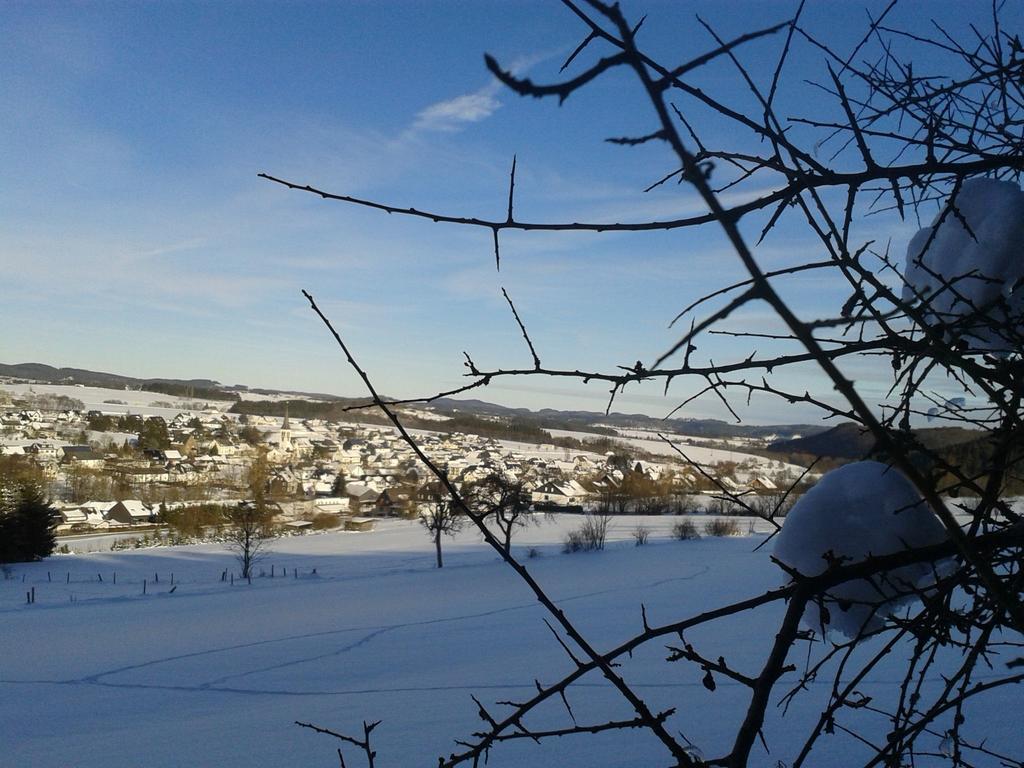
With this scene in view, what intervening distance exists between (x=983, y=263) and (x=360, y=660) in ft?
28.4

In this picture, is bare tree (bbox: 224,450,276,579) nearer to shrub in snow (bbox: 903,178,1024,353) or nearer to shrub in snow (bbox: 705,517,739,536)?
shrub in snow (bbox: 705,517,739,536)

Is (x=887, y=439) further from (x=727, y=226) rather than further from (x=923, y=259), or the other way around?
(x=923, y=259)

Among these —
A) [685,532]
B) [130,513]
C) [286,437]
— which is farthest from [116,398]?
[685,532]

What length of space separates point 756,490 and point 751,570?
43.2 feet

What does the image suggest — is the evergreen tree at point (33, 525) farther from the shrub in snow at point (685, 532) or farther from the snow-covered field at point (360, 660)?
the shrub in snow at point (685, 532)

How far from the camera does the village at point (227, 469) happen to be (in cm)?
2670

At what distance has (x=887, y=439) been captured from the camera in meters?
0.32

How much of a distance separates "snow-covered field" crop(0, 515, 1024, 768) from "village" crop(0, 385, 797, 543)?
521 cm

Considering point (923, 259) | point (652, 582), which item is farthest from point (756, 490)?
point (652, 582)

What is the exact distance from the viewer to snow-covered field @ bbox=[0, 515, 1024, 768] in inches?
180

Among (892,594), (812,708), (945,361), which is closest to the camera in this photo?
(945,361)

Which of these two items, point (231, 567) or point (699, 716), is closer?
point (699, 716)

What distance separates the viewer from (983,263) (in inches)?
30.8

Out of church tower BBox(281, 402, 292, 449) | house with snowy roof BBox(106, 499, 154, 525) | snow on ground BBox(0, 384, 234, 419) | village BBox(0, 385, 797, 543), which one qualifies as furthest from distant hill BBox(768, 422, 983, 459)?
snow on ground BBox(0, 384, 234, 419)
